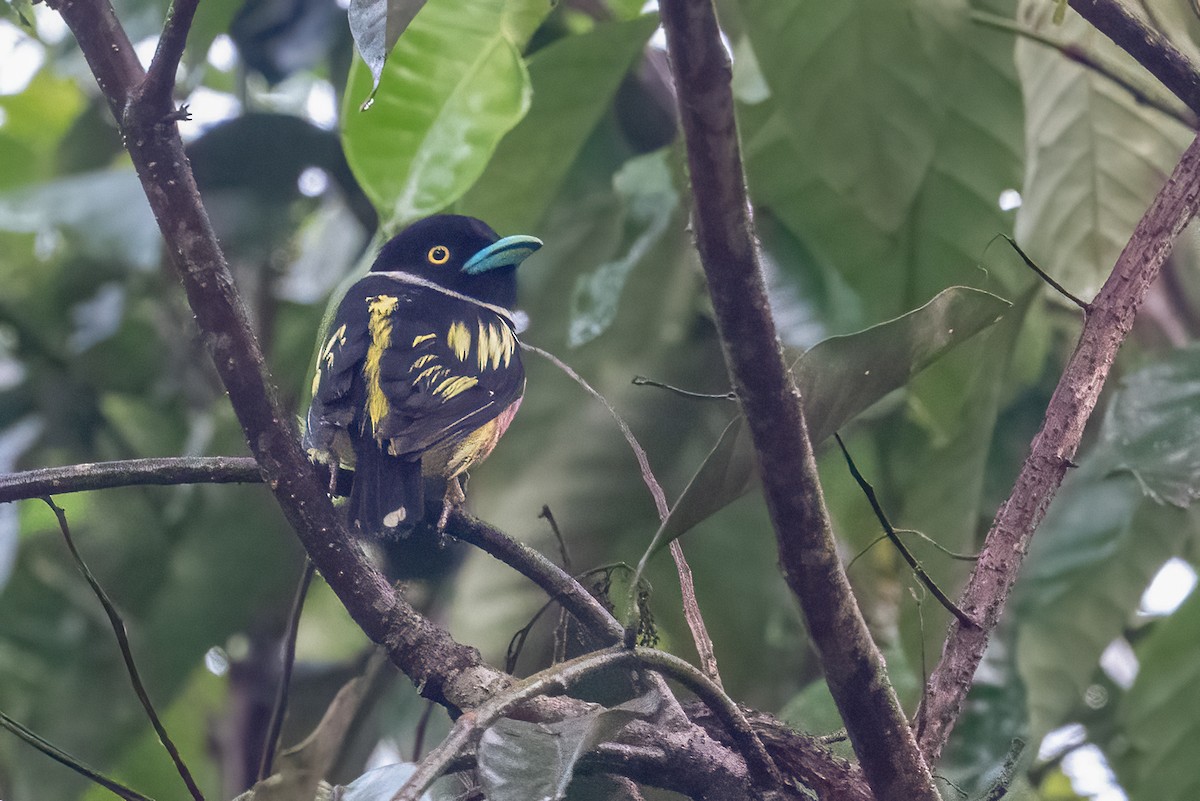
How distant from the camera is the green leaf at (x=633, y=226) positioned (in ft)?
5.64

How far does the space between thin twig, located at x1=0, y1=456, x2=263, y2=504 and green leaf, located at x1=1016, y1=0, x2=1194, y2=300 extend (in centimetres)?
119

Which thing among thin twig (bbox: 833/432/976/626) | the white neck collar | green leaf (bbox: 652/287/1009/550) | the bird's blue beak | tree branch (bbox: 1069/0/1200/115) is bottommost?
thin twig (bbox: 833/432/976/626)

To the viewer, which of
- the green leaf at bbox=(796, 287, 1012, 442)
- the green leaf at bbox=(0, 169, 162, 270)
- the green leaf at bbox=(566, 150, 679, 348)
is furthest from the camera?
the green leaf at bbox=(0, 169, 162, 270)

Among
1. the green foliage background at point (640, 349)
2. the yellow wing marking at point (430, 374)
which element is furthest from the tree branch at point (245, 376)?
the yellow wing marking at point (430, 374)

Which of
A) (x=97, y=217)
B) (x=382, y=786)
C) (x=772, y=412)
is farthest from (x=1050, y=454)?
(x=97, y=217)

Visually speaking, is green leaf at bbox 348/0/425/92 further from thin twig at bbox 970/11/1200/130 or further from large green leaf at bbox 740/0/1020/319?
thin twig at bbox 970/11/1200/130

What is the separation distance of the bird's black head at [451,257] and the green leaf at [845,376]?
0.99m

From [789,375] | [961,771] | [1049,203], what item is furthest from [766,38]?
[961,771]

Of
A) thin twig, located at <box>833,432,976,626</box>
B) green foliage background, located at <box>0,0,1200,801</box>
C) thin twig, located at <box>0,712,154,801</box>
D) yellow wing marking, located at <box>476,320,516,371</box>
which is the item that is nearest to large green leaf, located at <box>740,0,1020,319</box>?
green foliage background, located at <box>0,0,1200,801</box>

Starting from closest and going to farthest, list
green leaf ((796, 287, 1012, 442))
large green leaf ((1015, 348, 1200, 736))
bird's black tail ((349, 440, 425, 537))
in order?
green leaf ((796, 287, 1012, 442)) → bird's black tail ((349, 440, 425, 537)) → large green leaf ((1015, 348, 1200, 736))

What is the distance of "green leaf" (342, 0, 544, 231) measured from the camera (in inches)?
58.5

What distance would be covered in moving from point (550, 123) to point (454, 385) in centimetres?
58

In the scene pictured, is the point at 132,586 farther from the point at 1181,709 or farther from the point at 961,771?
the point at 1181,709

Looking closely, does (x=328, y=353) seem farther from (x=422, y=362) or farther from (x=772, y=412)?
(x=772, y=412)
